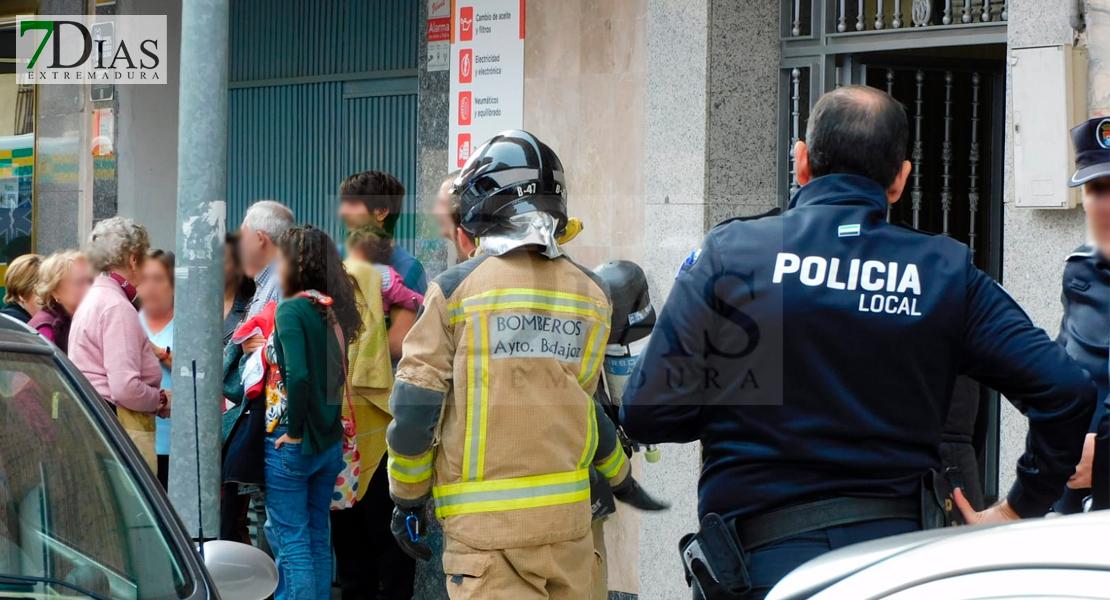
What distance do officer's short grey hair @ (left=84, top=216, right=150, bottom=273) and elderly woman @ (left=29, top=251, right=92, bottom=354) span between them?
7.7 inches

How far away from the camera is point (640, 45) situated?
21.7 feet

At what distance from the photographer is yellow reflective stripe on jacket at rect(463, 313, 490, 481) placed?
3.76 meters

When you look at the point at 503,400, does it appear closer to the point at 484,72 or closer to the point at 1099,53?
the point at 1099,53

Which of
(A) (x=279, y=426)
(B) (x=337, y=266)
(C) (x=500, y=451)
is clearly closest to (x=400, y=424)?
(C) (x=500, y=451)

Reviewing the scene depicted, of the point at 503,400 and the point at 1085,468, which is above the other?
the point at 503,400

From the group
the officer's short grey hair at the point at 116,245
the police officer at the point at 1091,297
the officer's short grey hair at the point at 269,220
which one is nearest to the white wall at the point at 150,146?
the officer's short grey hair at the point at 116,245

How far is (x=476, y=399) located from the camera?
3777 mm

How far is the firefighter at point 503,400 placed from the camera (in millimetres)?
3764

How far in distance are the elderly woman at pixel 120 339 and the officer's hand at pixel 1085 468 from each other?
3.82 meters

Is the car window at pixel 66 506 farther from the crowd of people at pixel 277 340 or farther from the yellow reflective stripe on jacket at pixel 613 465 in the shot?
the crowd of people at pixel 277 340

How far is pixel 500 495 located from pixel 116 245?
3.13 meters

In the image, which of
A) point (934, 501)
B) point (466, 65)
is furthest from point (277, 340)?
point (934, 501)

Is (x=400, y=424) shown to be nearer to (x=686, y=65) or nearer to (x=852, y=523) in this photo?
A: (x=852, y=523)

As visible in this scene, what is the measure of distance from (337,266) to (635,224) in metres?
1.70
